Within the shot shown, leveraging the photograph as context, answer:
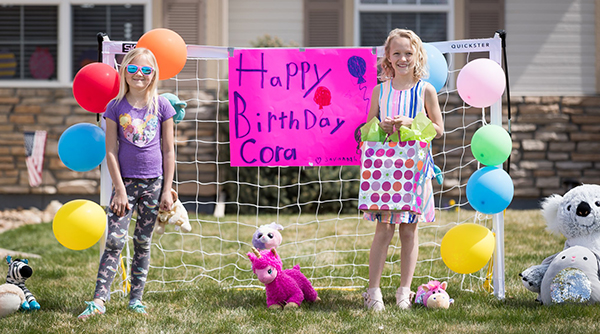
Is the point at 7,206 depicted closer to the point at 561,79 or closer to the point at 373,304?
the point at 373,304

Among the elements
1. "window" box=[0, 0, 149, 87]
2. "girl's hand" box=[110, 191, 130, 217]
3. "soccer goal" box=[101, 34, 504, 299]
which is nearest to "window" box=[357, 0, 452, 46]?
"soccer goal" box=[101, 34, 504, 299]

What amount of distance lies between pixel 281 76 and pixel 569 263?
2098mm

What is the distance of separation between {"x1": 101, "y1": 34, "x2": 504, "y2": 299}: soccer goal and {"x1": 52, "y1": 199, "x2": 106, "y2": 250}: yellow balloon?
49 centimetres

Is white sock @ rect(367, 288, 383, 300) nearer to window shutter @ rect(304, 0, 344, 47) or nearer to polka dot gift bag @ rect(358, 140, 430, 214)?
polka dot gift bag @ rect(358, 140, 430, 214)

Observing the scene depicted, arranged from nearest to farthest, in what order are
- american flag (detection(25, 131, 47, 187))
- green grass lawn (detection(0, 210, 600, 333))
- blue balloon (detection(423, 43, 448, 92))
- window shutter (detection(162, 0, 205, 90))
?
green grass lawn (detection(0, 210, 600, 333))
blue balloon (detection(423, 43, 448, 92))
american flag (detection(25, 131, 47, 187))
window shutter (detection(162, 0, 205, 90))

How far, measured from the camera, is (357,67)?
13.4 ft

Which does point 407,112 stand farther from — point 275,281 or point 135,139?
point 135,139

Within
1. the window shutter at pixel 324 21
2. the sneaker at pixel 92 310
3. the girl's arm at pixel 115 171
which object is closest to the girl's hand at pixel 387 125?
the girl's arm at pixel 115 171

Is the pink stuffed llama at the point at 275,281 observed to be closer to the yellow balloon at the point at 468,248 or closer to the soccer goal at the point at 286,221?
the soccer goal at the point at 286,221

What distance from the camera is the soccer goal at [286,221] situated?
399cm

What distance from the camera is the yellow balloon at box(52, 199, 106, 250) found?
10.5 feet

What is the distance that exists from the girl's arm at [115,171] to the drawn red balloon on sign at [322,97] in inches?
54.5

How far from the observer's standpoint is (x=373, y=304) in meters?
3.40

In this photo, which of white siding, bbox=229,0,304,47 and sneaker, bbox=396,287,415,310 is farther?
white siding, bbox=229,0,304,47
